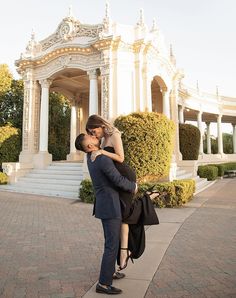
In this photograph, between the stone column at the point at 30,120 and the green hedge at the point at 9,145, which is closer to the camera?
the stone column at the point at 30,120

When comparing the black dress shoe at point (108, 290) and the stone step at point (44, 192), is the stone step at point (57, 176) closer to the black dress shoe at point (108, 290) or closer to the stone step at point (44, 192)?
the stone step at point (44, 192)

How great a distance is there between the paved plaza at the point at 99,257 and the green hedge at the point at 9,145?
28.3 feet

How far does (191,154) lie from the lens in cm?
1716

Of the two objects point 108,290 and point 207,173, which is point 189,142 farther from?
point 108,290

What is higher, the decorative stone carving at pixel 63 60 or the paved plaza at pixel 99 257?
the decorative stone carving at pixel 63 60

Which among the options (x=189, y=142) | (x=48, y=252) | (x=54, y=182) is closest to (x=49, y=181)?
(x=54, y=182)

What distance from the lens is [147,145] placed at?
947 cm

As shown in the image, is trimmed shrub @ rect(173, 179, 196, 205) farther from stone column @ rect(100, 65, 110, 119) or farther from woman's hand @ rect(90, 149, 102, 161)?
woman's hand @ rect(90, 149, 102, 161)

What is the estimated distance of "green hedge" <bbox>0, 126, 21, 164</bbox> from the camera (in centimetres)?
1518

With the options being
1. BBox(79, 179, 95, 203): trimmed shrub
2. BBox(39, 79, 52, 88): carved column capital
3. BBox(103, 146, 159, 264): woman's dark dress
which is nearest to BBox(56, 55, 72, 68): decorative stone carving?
BBox(39, 79, 52, 88): carved column capital

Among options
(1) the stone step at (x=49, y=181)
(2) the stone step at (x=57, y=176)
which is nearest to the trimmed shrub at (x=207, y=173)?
(2) the stone step at (x=57, y=176)

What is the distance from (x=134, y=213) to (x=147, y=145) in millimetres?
6494

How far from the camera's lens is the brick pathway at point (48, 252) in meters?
3.10

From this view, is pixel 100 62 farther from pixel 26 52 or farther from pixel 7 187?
pixel 7 187
